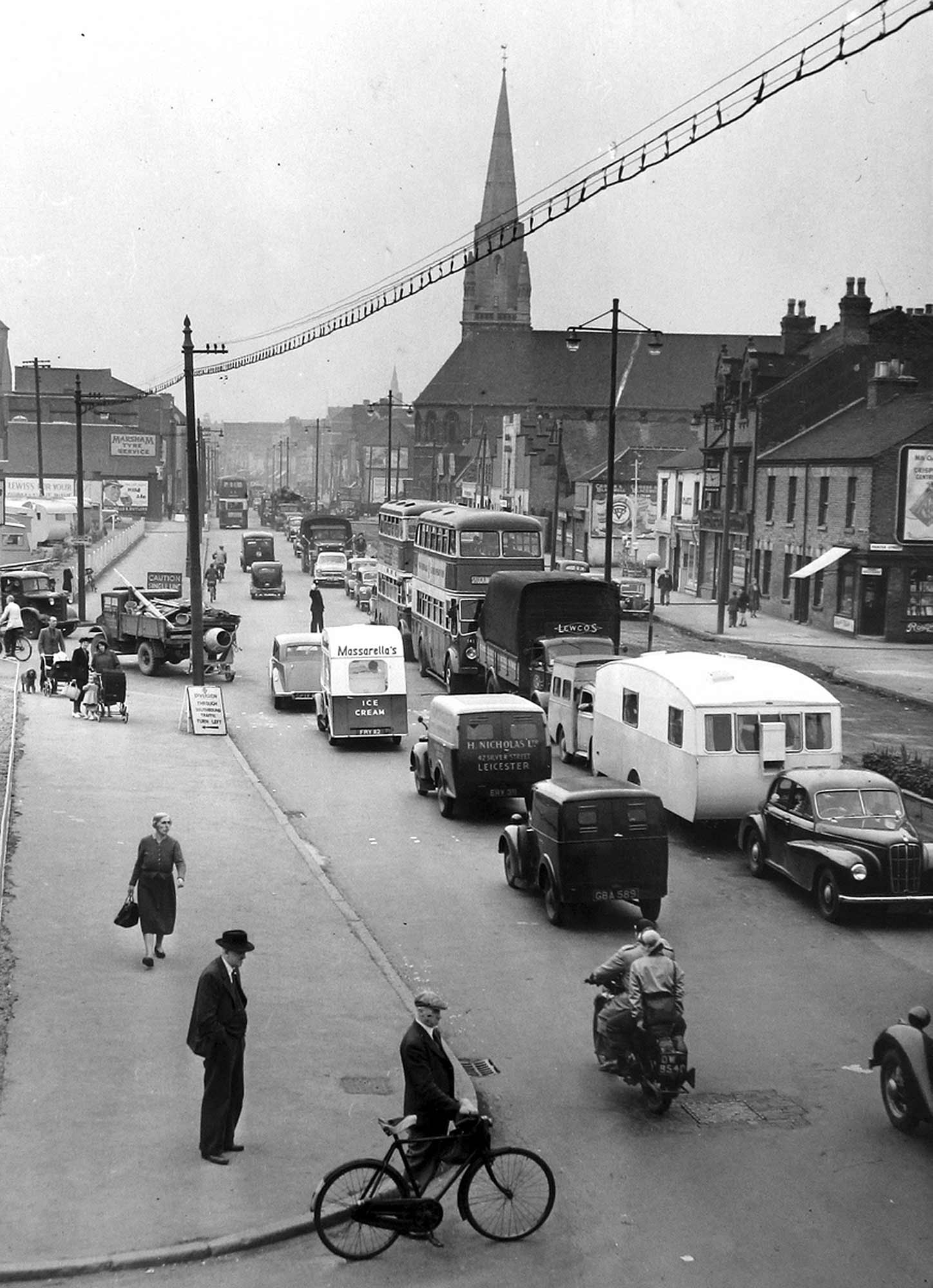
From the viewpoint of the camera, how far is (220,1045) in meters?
10.4

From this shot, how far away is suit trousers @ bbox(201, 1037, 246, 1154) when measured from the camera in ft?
33.8

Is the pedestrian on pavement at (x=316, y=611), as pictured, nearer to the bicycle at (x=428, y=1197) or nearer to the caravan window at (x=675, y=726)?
the caravan window at (x=675, y=726)

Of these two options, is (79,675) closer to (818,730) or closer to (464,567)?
(464,567)

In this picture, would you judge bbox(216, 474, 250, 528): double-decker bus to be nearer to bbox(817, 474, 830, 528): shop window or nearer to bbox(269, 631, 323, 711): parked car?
bbox(817, 474, 830, 528): shop window

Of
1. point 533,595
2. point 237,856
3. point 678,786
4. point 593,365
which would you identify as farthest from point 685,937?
point 593,365

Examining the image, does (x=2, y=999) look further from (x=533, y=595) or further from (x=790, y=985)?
(x=533, y=595)

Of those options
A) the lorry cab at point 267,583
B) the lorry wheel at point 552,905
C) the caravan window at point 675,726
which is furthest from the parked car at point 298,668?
the lorry cab at point 267,583

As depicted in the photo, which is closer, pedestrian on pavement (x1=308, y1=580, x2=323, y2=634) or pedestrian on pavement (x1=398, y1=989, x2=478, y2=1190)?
pedestrian on pavement (x1=398, y1=989, x2=478, y2=1190)

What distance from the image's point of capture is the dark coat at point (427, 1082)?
31.3 feet

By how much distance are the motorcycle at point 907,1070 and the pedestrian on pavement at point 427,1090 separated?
3807 mm

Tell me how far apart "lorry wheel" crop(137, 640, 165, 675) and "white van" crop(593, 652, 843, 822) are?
20.2 meters

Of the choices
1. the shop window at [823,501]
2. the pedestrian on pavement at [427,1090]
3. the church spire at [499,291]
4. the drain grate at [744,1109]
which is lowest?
the drain grate at [744,1109]

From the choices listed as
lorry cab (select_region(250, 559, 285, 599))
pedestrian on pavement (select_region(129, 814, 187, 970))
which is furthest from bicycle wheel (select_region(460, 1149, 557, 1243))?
lorry cab (select_region(250, 559, 285, 599))

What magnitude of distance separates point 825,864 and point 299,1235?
1017 cm
